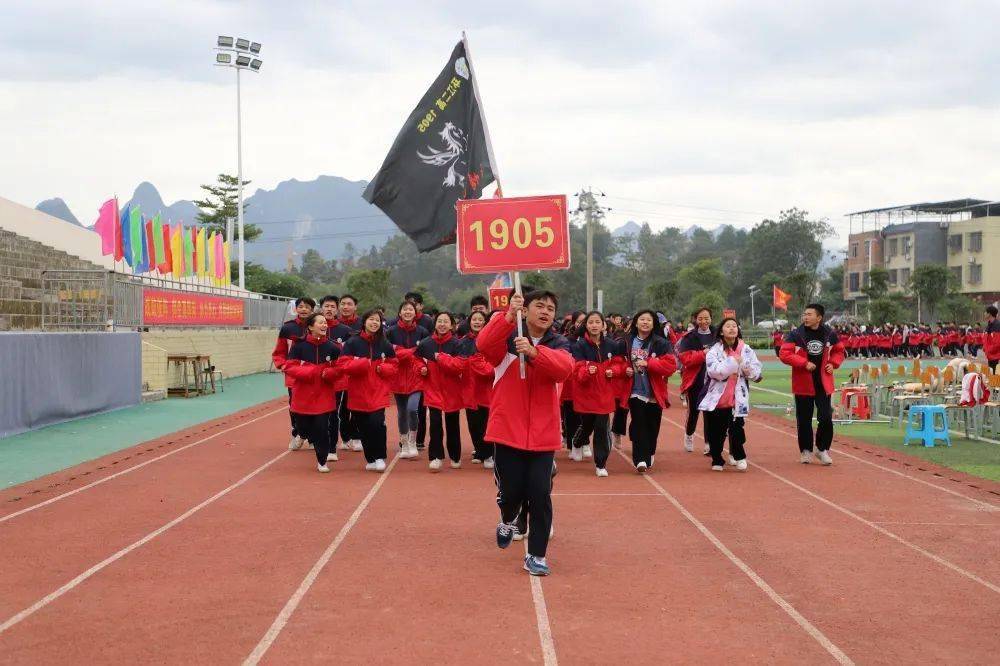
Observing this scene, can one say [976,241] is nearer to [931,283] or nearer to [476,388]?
[931,283]

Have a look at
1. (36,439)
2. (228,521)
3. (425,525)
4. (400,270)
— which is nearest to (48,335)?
(36,439)

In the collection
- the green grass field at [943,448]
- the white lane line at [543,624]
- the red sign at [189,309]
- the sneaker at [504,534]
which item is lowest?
the green grass field at [943,448]

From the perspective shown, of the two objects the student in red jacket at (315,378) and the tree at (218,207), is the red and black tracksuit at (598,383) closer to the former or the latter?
the student in red jacket at (315,378)

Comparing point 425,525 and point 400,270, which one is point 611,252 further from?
point 425,525

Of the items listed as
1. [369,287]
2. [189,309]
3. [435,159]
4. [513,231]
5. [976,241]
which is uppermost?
[976,241]

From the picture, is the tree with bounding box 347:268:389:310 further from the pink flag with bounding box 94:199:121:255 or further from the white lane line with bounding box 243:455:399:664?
the white lane line with bounding box 243:455:399:664

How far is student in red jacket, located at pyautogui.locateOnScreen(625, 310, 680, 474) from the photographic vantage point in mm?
11125

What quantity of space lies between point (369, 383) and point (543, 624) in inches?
244

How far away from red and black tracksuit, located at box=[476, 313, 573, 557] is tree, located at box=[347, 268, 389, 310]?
51.2 m

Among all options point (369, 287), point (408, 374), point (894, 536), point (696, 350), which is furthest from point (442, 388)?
point (369, 287)

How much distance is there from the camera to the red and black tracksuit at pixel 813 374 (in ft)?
37.9


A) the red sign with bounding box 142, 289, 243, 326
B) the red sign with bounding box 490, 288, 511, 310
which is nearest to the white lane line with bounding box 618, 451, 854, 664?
the red sign with bounding box 490, 288, 511, 310

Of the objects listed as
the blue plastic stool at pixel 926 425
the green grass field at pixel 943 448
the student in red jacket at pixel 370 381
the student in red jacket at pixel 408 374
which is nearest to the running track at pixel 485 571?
the student in red jacket at pixel 370 381

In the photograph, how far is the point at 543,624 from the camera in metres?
5.42
